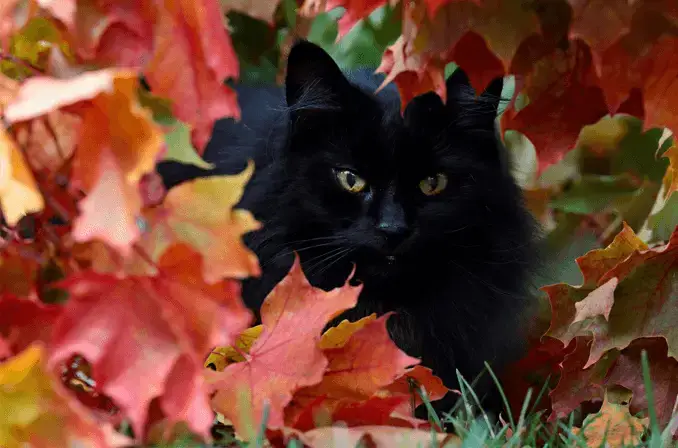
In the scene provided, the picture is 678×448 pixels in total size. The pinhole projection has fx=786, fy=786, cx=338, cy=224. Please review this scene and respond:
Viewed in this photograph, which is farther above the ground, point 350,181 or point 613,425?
point 350,181

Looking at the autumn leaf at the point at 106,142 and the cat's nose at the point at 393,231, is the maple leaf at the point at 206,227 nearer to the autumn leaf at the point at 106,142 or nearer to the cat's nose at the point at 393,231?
the autumn leaf at the point at 106,142

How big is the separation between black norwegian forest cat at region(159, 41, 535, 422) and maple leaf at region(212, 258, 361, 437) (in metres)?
0.28

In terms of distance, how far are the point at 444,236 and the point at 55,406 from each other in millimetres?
851

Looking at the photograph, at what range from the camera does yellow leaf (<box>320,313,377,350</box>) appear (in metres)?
1.25

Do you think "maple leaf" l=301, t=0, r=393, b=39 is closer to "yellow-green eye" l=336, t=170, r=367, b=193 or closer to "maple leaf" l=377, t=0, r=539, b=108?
"maple leaf" l=377, t=0, r=539, b=108

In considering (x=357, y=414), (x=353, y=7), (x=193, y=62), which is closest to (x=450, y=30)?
(x=353, y=7)

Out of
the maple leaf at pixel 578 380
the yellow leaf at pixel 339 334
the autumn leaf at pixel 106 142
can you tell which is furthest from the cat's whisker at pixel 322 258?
the autumn leaf at pixel 106 142

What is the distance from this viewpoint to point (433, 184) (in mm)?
1503

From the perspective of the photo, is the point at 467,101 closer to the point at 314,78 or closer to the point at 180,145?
the point at 314,78

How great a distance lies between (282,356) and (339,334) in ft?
0.51

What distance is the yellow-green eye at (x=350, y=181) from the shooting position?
1467 millimetres

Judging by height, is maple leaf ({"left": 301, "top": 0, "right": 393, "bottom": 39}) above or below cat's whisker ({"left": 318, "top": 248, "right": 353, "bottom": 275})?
above

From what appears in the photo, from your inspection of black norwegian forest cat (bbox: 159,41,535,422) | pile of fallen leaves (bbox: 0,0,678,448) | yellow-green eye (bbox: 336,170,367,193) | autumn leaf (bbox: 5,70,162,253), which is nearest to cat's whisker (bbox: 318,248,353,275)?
black norwegian forest cat (bbox: 159,41,535,422)

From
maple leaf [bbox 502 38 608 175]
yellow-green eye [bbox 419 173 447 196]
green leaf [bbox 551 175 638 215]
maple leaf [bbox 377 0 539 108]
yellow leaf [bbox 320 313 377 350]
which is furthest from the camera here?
green leaf [bbox 551 175 638 215]
